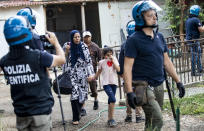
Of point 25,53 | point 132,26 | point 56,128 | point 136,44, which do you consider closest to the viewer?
point 25,53

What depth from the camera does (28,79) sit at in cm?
367

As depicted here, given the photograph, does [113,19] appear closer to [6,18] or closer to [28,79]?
[6,18]

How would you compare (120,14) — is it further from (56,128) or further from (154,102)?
(154,102)

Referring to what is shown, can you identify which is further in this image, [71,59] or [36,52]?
[71,59]

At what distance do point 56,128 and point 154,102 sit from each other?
2.75 metres

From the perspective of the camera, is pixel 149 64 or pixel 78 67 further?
pixel 78 67

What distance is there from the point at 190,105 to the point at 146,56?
3169 millimetres

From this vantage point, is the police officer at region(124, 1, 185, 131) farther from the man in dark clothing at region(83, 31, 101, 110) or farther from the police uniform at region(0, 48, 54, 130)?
the man in dark clothing at region(83, 31, 101, 110)

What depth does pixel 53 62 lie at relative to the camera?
3.74 m

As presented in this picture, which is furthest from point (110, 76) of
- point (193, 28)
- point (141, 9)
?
point (193, 28)

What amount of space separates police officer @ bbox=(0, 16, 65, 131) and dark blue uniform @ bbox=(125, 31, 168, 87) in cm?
112

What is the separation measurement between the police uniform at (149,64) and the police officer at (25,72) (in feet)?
3.77

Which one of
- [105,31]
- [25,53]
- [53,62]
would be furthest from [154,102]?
[105,31]

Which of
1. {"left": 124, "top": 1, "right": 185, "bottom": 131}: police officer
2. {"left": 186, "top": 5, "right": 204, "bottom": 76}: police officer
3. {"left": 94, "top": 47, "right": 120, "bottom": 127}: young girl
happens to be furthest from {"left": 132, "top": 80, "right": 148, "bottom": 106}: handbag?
{"left": 186, "top": 5, "right": 204, "bottom": 76}: police officer
